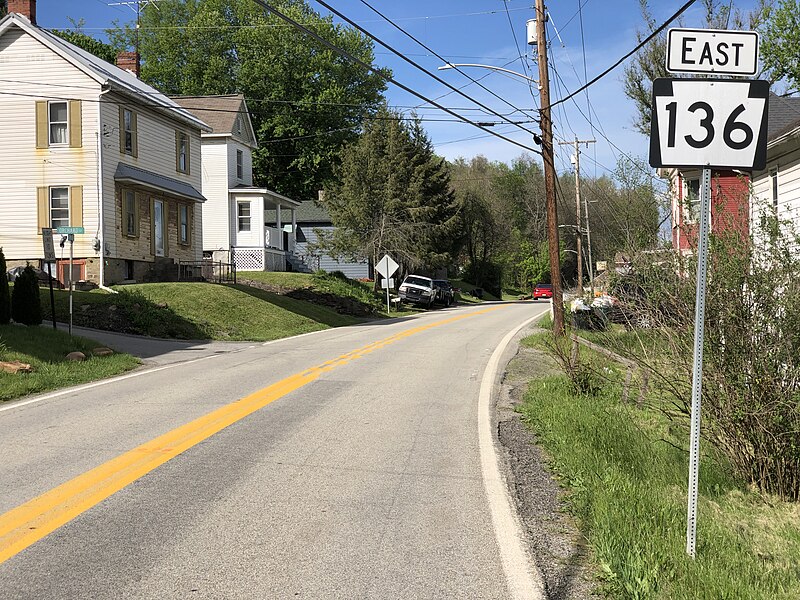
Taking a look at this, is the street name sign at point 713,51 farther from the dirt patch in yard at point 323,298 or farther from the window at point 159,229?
the dirt patch in yard at point 323,298

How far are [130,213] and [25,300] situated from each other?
13359mm

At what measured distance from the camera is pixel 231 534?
567 centimetres

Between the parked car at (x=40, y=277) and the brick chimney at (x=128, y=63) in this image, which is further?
the brick chimney at (x=128, y=63)

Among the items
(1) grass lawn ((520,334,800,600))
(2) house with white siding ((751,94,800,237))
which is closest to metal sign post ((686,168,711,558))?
(1) grass lawn ((520,334,800,600))

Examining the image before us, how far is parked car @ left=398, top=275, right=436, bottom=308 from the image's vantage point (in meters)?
47.4

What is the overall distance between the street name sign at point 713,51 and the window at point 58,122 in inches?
1069

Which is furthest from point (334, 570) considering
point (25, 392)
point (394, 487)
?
point (25, 392)

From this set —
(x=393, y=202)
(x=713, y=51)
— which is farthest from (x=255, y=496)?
(x=393, y=202)

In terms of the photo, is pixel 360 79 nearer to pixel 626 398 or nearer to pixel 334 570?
pixel 626 398

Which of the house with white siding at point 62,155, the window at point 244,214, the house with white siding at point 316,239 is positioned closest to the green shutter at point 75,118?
the house with white siding at point 62,155

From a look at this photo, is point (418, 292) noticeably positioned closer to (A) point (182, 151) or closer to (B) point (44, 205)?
(A) point (182, 151)

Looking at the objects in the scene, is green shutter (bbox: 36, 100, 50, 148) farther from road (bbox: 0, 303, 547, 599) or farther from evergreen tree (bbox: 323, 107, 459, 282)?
evergreen tree (bbox: 323, 107, 459, 282)

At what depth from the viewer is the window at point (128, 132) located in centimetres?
3008

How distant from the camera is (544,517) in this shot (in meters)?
6.34
